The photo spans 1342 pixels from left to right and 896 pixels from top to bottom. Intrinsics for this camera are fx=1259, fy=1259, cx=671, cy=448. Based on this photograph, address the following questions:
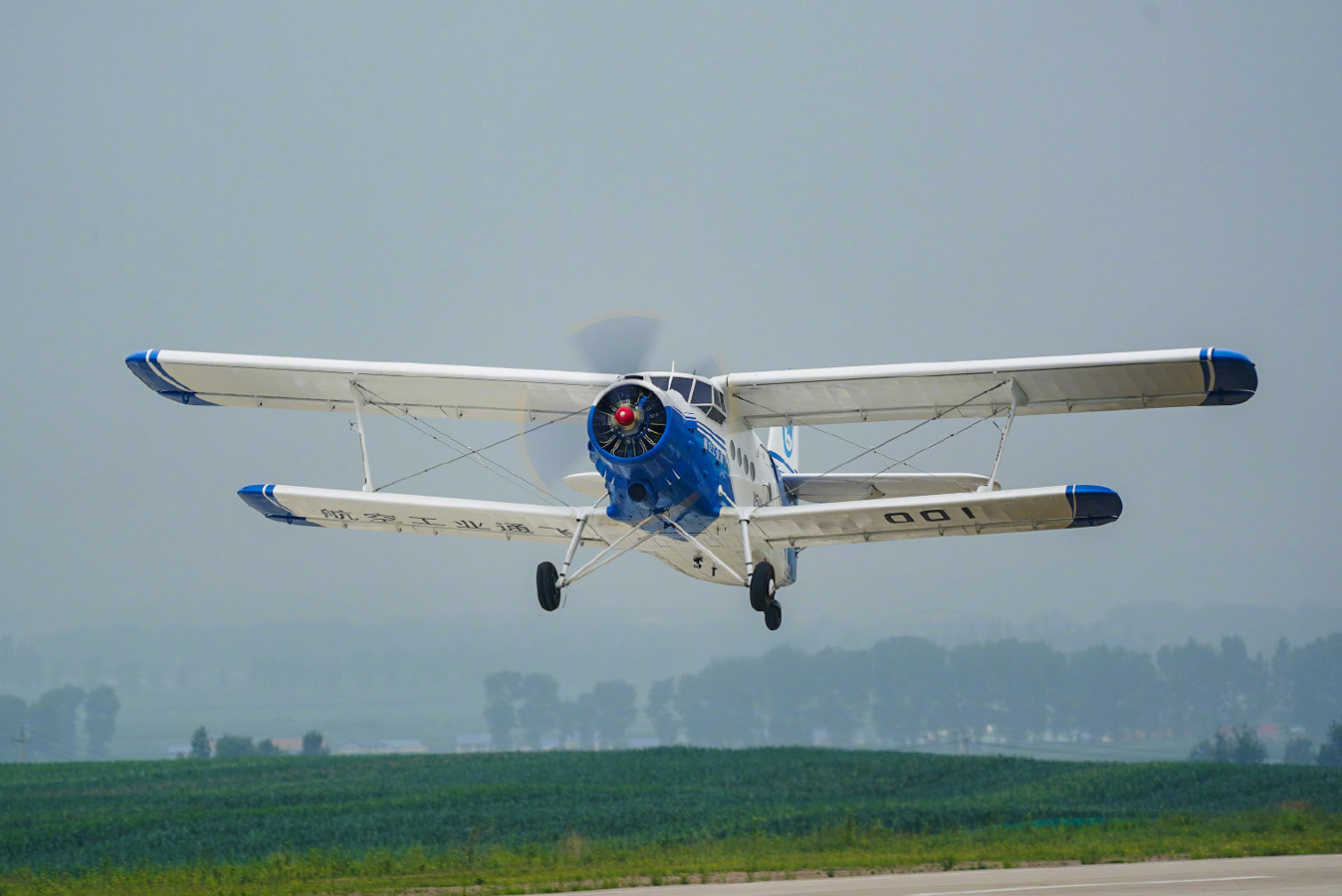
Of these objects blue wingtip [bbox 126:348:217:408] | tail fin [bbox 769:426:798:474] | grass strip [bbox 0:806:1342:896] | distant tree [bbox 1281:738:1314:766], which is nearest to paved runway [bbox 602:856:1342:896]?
grass strip [bbox 0:806:1342:896]

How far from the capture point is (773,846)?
3522 cm

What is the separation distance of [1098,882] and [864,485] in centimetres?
822

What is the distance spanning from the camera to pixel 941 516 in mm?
18938

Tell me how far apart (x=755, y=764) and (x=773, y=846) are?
91.6ft

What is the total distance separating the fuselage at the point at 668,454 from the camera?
17406 mm

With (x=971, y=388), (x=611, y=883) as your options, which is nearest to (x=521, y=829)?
(x=611, y=883)

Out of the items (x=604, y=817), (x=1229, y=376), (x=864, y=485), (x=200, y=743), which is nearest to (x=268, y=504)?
(x=864, y=485)

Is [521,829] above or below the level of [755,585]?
below

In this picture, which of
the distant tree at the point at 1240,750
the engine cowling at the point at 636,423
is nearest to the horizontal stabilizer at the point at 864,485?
the engine cowling at the point at 636,423

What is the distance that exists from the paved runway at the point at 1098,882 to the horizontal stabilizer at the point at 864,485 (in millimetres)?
7031

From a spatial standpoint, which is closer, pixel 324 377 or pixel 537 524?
pixel 537 524

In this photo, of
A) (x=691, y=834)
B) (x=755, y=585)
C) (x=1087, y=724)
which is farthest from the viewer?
(x=1087, y=724)

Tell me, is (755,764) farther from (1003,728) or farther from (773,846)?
(1003,728)

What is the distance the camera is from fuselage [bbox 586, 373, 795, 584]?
1741cm
